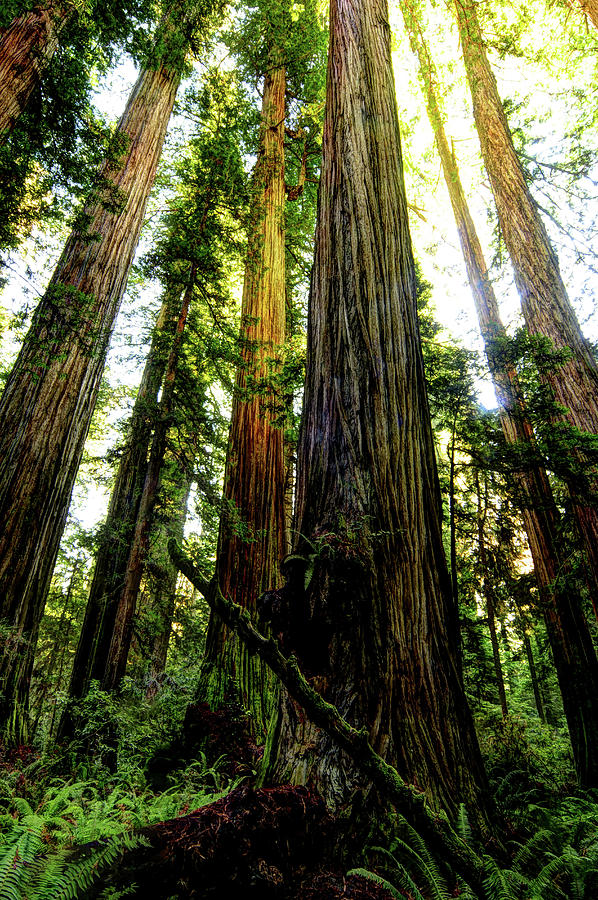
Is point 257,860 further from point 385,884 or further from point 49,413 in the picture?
point 49,413

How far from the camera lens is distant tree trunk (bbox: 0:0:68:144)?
154 inches

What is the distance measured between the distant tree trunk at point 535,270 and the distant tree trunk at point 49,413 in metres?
5.31

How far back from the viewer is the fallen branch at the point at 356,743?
1.18 meters

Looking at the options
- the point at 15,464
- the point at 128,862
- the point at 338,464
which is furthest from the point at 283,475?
the point at 128,862

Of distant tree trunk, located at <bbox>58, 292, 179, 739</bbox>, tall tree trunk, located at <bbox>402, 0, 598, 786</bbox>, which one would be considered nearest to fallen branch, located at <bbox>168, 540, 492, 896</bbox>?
tall tree trunk, located at <bbox>402, 0, 598, 786</bbox>

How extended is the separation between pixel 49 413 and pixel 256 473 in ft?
8.15

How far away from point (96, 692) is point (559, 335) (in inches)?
299

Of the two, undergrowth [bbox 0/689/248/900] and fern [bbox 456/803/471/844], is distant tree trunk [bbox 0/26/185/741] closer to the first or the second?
undergrowth [bbox 0/689/248/900]

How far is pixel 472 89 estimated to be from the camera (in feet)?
26.8

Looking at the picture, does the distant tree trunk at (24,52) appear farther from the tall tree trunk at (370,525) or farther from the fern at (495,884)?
the fern at (495,884)

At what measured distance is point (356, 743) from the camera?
1.26 m

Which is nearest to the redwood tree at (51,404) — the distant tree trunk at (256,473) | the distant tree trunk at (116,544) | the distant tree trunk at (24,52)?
the distant tree trunk at (24,52)

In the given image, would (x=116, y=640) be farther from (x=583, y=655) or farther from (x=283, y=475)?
(x=583, y=655)

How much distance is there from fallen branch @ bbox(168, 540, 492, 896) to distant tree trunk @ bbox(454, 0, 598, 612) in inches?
157
